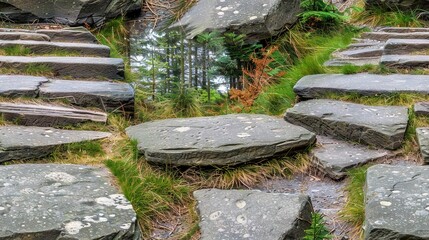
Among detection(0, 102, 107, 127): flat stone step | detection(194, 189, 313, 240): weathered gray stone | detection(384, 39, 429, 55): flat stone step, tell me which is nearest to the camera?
detection(194, 189, 313, 240): weathered gray stone

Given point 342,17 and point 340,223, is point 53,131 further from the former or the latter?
point 342,17

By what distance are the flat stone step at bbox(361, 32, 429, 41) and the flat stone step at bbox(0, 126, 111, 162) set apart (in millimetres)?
2956

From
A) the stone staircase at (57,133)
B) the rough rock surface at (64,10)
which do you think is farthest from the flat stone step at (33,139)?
the rough rock surface at (64,10)

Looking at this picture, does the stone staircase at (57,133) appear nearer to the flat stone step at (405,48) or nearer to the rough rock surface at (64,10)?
the rough rock surface at (64,10)

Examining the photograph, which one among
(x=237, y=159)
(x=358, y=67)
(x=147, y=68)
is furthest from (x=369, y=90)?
(x=147, y=68)

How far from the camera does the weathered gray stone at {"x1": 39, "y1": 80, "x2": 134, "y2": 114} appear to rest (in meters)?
3.95

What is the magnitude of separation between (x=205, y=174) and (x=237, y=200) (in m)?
0.41

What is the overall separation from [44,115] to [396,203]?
1996mm

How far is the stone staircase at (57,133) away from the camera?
8.11ft

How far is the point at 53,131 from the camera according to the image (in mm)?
3506

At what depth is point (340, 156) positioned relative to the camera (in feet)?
11.0

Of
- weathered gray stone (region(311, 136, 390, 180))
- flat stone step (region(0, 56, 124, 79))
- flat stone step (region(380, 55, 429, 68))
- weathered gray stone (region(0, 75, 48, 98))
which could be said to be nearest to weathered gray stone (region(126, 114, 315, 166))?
weathered gray stone (region(311, 136, 390, 180))

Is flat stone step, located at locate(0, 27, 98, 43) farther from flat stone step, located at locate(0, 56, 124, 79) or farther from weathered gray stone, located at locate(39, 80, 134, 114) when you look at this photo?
weathered gray stone, located at locate(39, 80, 134, 114)

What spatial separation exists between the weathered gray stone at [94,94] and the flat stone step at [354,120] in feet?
3.32
